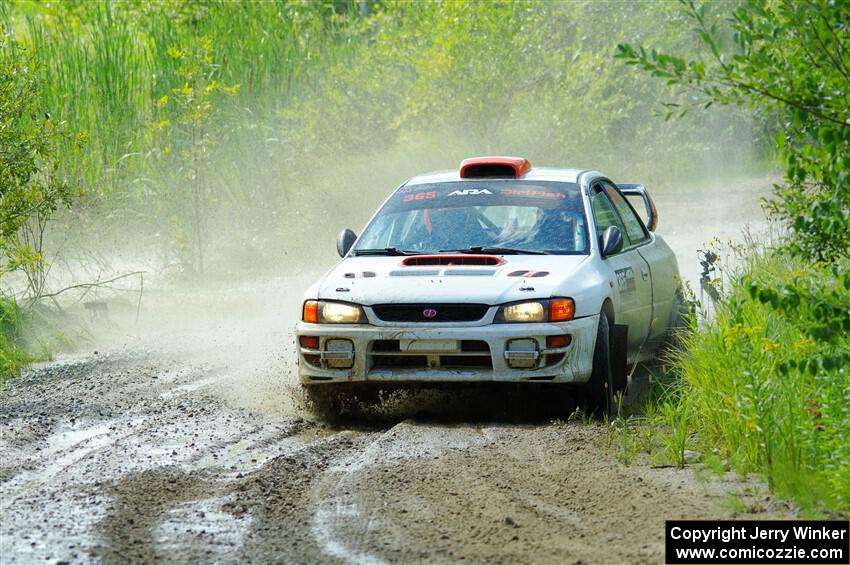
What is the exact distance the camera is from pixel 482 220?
929cm

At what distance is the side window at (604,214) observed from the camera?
30.5 feet

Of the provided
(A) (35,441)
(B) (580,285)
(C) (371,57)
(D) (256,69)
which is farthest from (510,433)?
(C) (371,57)

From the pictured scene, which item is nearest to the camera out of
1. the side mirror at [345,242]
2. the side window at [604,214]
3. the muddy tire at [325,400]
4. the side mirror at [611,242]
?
the muddy tire at [325,400]

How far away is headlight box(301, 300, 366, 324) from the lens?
323 inches

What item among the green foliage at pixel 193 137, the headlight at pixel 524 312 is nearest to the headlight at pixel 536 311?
the headlight at pixel 524 312

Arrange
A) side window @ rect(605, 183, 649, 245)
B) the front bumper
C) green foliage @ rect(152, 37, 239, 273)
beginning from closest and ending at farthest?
1. the front bumper
2. side window @ rect(605, 183, 649, 245)
3. green foliage @ rect(152, 37, 239, 273)

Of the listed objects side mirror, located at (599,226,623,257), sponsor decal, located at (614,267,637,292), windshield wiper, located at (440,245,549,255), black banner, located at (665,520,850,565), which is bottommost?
black banner, located at (665,520,850,565)

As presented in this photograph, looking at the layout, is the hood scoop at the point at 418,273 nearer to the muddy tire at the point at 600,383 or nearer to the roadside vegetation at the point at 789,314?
the muddy tire at the point at 600,383

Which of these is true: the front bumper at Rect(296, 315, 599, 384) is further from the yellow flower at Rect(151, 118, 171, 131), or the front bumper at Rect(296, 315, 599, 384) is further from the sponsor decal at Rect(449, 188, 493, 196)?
the yellow flower at Rect(151, 118, 171, 131)

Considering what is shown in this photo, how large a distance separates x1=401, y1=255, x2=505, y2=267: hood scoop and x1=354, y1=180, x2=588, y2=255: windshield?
0.26 meters

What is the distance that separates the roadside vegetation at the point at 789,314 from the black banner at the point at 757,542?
0.28 meters

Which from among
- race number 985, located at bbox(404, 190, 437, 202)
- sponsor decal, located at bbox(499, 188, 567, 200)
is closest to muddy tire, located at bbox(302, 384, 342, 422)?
race number 985, located at bbox(404, 190, 437, 202)

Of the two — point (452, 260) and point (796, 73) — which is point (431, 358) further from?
point (796, 73)

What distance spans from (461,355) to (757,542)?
2779 mm
